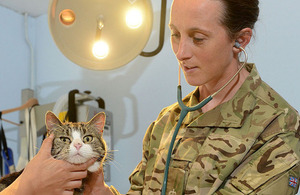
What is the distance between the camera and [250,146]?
805 millimetres

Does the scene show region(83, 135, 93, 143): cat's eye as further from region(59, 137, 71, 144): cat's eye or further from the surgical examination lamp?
the surgical examination lamp

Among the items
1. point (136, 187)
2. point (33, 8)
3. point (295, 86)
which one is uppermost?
point (33, 8)

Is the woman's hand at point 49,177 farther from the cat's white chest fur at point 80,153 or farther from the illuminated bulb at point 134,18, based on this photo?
the illuminated bulb at point 134,18

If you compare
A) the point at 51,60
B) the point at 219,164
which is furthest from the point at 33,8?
the point at 219,164

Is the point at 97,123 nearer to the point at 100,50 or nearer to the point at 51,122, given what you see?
the point at 51,122

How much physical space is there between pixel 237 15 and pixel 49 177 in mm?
595

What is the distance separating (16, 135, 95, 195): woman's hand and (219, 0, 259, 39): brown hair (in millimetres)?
487

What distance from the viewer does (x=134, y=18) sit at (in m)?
1.28

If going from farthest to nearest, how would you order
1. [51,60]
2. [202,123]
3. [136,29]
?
[51,60] < [136,29] < [202,123]

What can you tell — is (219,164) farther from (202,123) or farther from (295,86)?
(295,86)

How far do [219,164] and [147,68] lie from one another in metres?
1.06

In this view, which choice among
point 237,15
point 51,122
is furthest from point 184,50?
point 51,122

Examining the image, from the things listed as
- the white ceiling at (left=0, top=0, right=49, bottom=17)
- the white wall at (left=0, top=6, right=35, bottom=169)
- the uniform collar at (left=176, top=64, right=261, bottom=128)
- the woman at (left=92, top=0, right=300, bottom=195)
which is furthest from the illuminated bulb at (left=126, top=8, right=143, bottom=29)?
the white wall at (left=0, top=6, right=35, bottom=169)

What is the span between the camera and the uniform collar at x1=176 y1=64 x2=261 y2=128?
86 centimetres
